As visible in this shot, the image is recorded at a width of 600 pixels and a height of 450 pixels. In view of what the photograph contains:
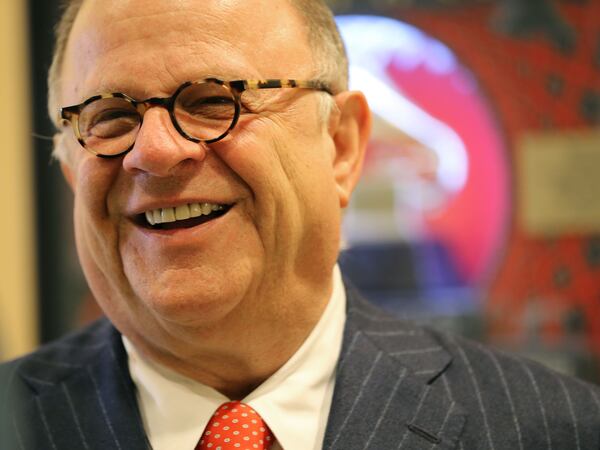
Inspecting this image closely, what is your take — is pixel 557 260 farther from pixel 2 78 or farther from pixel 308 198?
pixel 2 78

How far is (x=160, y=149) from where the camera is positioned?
1196 millimetres

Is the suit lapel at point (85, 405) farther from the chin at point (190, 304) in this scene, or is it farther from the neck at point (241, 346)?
the chin at point (190, 304)

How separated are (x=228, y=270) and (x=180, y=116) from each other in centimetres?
26

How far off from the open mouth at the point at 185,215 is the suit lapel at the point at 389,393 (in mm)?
379

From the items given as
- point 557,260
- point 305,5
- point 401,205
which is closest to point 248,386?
point 305,5

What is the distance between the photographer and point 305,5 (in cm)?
140

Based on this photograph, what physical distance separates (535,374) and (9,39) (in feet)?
7.91

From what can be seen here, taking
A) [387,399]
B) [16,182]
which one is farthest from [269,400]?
[16,182]

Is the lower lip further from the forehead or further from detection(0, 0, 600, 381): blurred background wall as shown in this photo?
detection(0, 0, 600, 381): blurred background wall

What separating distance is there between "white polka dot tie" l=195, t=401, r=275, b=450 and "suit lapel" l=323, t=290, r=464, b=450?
0.36ft

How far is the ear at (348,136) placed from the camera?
1.47m

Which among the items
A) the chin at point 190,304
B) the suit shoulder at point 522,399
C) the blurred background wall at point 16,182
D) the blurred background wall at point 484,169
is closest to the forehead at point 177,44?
the chin at point 190,304

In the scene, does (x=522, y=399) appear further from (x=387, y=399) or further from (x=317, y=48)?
(x=317, y=48)

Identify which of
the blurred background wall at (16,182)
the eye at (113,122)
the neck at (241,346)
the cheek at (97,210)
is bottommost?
the blurred background wall at (16,182)
